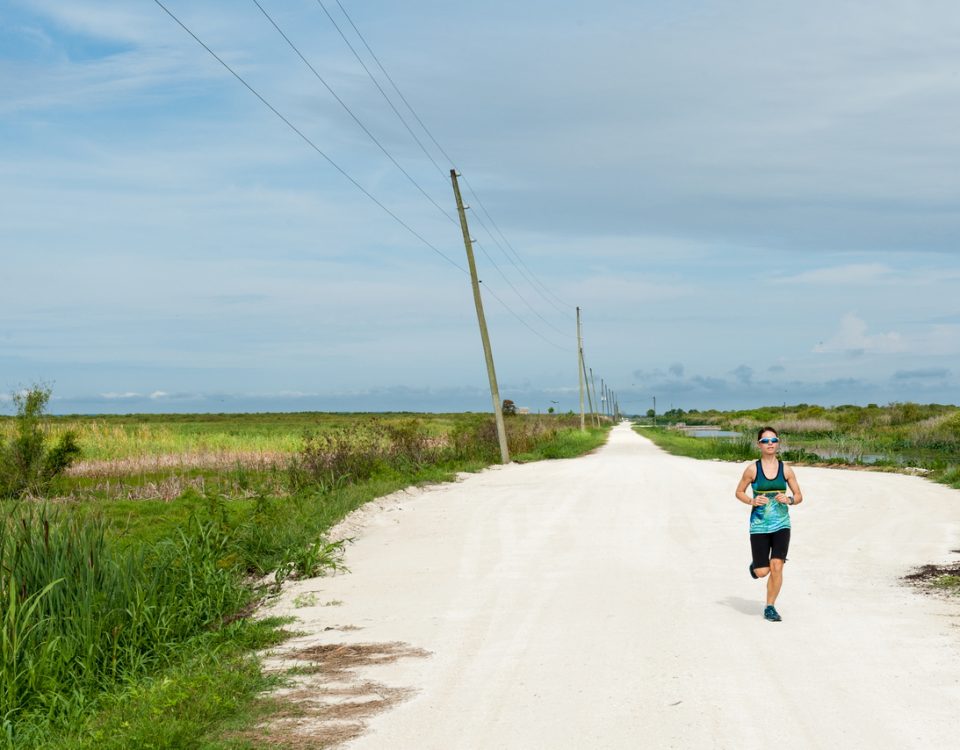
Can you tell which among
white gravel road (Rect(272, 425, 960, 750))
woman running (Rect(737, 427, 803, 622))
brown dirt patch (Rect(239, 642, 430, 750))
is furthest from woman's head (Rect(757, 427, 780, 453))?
brown dirt patch (Rect(239, 642, 430, 750))

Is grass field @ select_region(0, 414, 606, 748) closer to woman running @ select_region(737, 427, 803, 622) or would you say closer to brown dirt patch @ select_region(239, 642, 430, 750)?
brown dirt patch @ select_region(239, 642, 430, 750)

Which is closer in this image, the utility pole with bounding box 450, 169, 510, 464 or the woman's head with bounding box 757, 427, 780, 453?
the woman's head with bounding box 757, 427, 780, 453

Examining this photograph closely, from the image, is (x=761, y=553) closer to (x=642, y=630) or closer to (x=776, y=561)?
(x=776, y=561)

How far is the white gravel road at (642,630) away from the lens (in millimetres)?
5902

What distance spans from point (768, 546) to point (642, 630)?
1595mm

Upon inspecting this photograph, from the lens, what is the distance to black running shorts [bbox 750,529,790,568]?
8797 mm

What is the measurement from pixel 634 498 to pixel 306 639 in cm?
1228

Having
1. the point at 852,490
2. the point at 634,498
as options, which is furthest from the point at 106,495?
the point at 852,490

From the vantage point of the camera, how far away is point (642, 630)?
27.3 feet

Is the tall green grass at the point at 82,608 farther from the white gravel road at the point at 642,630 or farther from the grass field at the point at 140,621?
the white gravel road at the point at 642,630

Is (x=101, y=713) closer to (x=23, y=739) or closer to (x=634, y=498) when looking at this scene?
(x=23, y=739)

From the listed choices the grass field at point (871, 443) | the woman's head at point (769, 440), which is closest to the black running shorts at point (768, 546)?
the woman's head at point (769, 440)

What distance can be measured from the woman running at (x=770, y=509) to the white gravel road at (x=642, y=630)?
42 cm

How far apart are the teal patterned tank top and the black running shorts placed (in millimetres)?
63
